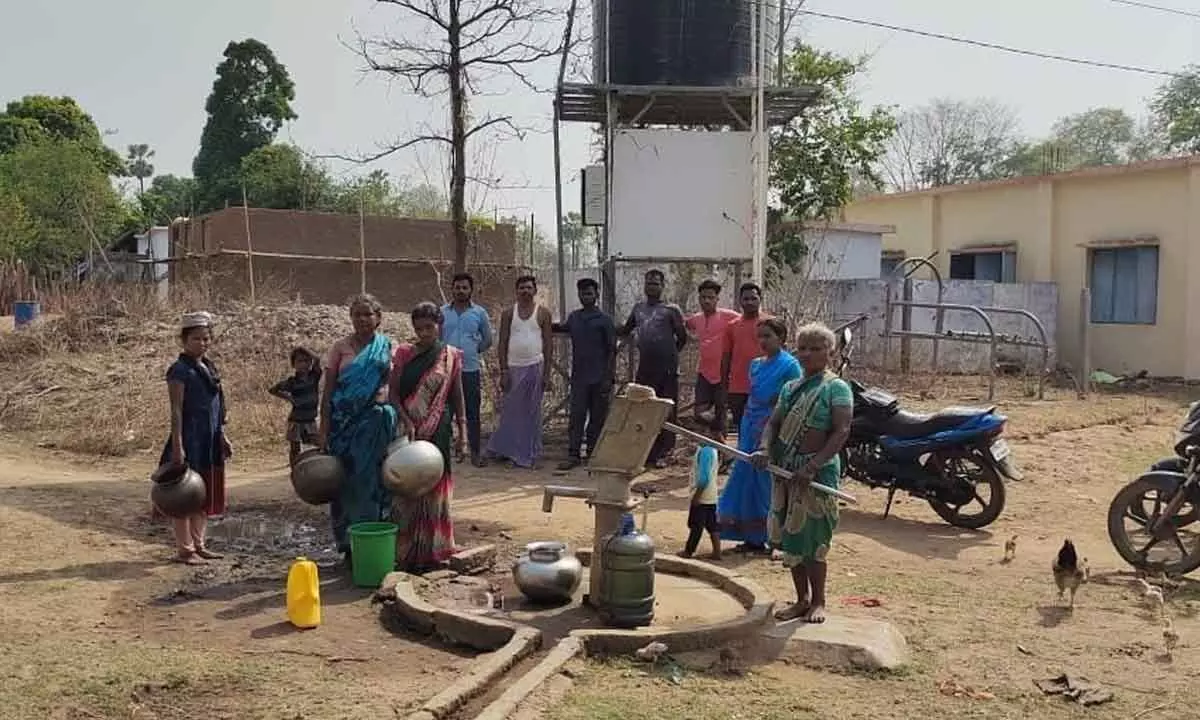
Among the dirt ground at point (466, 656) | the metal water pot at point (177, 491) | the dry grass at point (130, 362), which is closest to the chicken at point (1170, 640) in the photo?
the dirt ground at point (466, 656)

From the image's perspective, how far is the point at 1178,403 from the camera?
610 inches

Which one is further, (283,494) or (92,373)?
(92,373)

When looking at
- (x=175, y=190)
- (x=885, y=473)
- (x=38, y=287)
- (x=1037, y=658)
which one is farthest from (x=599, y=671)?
(x=175, y=190)

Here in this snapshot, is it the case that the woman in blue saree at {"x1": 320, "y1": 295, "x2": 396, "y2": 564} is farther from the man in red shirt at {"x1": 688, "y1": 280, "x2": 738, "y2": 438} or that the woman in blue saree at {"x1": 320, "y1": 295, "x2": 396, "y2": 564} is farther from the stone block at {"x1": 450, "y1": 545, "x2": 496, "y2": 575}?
the man in red shirt at {"x1": 688, "y1": 280, "x2": 738, "y2": 438}

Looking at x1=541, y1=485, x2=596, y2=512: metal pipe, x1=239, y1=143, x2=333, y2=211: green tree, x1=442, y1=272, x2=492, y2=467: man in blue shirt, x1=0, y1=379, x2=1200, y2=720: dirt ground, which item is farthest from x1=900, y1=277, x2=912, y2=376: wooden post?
x1=239, y1=143, x2=333, y2=211: green tree

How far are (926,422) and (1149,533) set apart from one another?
182cm

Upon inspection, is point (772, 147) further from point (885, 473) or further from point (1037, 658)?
point (1037, 658)

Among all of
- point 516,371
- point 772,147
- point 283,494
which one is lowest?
point 283,494

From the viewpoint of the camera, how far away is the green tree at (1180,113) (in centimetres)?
3344

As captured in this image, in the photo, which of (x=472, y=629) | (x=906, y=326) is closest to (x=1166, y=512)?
(x=472, y=629)

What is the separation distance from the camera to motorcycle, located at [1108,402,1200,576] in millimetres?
6398

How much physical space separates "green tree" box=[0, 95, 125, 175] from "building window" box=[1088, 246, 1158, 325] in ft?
107

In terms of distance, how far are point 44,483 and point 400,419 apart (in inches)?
186

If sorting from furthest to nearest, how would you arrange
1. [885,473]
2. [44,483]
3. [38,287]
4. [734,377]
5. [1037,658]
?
[38,287], [44,483], [734,377], [885,473], [1037,658]
